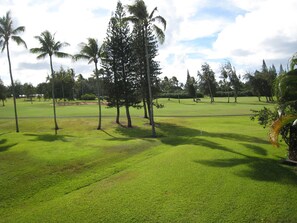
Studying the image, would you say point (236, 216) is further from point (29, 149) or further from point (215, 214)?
point (29, 149)

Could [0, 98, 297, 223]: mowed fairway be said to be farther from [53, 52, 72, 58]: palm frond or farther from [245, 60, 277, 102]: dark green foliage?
[245, 60, 277, 102]: dark green foliage

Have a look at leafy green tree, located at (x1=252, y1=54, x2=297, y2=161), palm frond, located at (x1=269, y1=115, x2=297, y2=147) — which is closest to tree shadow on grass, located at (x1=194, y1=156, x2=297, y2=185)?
leafy green tree, located at (x1=252, y1=54, x2=297, y2=161)

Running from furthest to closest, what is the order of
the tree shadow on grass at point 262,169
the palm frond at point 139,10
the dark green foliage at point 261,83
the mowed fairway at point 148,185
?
the dark green foliage at point 261,83 → the palm frond at point 139,10 → the tree shadow on grass at point 262,169 → the mowed fairway at point 148,185

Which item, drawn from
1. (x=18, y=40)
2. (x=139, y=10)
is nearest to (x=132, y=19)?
(x=139, y=10)

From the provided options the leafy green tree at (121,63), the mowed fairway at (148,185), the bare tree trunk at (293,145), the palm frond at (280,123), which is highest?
the leafy green tree at (121,63)

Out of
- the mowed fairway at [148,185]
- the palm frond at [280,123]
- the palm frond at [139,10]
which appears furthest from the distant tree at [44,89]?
the palm frond at [280,123]

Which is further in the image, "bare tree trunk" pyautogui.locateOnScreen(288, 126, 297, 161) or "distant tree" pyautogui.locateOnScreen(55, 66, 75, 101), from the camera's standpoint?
"distant tree" pyautogui.locateOnScreen(55, 66, 75, 101)

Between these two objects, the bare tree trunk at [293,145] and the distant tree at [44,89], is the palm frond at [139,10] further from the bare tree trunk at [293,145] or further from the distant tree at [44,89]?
the distant tree at [44,89]

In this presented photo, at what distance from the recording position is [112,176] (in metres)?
11.7

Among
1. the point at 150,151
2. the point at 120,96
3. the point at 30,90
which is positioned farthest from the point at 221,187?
the point at 30,90

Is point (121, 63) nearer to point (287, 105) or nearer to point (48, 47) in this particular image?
point (48, 47)

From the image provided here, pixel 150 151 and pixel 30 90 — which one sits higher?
pixel 30 90

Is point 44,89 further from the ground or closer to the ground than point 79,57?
closer to the ground

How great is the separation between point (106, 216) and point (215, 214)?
3.07 m
